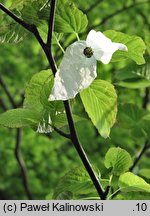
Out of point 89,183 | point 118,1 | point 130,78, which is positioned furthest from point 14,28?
point 118,1

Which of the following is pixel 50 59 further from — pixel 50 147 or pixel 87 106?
pixel 50 147

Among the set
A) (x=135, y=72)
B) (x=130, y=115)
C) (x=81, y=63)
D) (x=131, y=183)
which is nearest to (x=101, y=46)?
(x=81, y=63)

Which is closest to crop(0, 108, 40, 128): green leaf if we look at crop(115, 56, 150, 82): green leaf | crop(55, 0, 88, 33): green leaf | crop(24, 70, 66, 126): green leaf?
crop(24, 70, 66, 126): green leaf

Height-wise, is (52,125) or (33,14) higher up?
(33,14)

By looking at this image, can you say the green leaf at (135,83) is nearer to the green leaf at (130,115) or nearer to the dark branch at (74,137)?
the green leaf at (130,115)

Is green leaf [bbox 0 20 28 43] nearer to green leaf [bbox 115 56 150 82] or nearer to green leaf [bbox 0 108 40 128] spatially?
green leaf [bbox 0 108 40 128]

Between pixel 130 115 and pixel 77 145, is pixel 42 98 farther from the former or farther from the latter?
pixel 130 115
